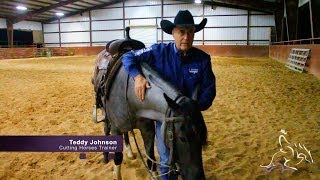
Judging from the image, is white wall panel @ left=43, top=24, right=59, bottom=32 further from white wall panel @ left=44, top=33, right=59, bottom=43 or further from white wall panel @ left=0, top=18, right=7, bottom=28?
white wall panel @ left=0, top=18, right=7, bottom=28

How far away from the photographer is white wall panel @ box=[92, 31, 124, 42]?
2867 cm

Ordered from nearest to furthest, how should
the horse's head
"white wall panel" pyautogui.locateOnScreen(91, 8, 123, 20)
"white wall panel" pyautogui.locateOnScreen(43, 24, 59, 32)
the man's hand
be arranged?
the horse's head, the man's hand, "white wall panel" pyautogui.locateOnScreen(91, 8, 123, 20), "white wall panel" pyautogui.locateOnScreen(43, 24, 59, 32)

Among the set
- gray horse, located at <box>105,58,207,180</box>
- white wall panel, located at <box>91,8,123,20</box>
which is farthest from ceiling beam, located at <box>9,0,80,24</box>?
gray horse, located at <box>105,58,207,180</box>

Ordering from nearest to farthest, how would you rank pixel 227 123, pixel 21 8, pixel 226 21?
pixel 227 123, pixel 226 21, pixel 21 8

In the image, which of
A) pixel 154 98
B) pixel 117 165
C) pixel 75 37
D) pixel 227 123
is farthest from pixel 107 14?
pixel 154 98

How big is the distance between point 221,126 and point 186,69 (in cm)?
282

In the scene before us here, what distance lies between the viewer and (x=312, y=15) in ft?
39.0

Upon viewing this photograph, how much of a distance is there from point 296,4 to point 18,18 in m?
24.0

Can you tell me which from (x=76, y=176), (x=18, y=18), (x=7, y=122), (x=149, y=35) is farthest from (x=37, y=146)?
(x=18, y=18)

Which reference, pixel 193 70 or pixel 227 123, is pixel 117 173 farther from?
pixel 227 123

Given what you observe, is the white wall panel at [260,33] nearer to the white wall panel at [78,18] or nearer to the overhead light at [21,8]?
the white wall panel at [78,18]

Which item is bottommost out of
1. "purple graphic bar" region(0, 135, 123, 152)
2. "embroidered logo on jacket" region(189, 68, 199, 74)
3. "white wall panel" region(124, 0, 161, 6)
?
"purple graphic bar" region(0, 135, 123, 152)

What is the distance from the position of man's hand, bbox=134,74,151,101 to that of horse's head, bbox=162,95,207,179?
367mm

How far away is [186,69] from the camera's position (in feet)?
6.86
